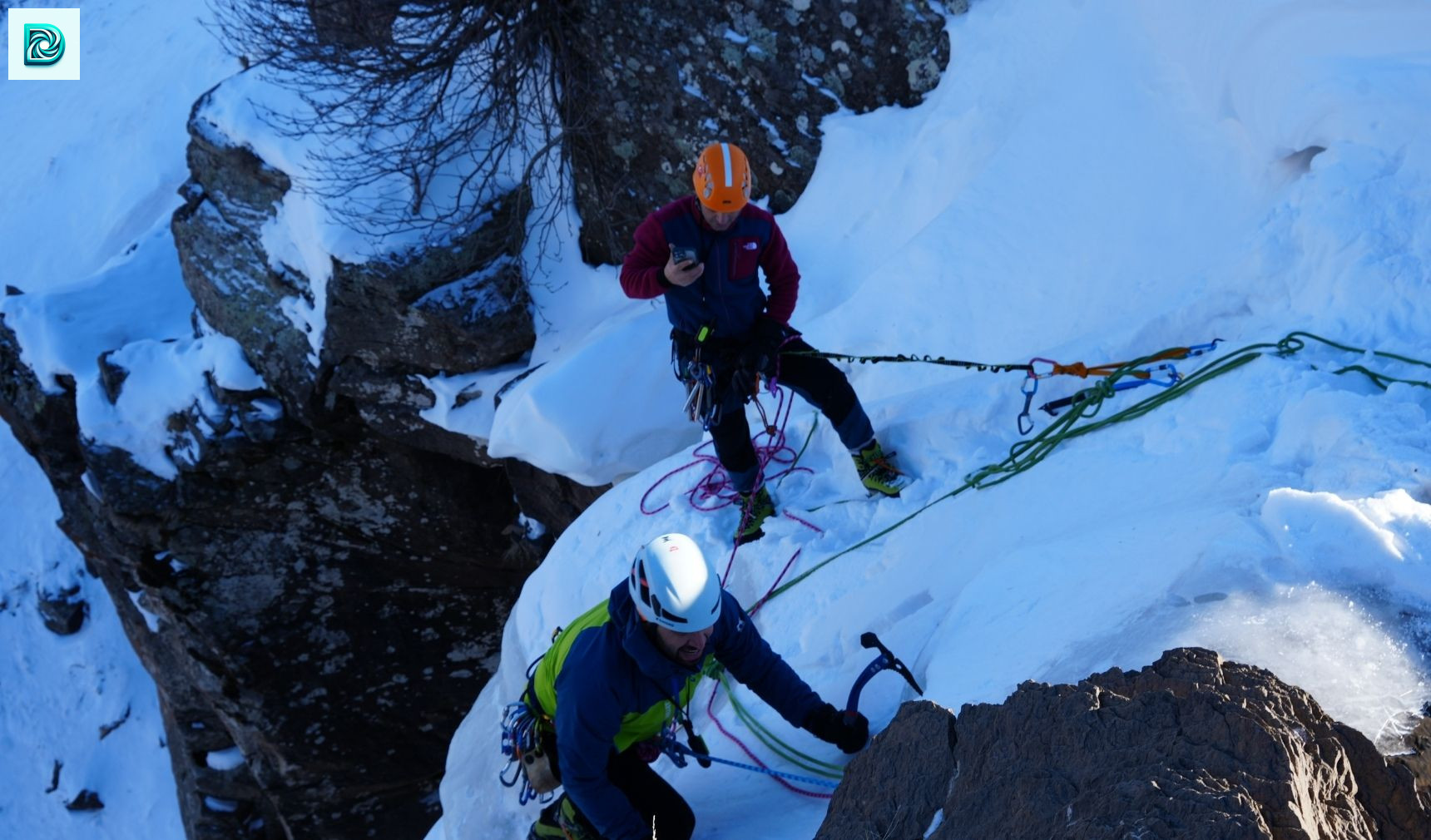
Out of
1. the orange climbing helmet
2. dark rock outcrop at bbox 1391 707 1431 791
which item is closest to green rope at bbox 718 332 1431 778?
the orange climbing helmet

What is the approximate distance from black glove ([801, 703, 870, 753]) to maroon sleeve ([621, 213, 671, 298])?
168 centimetres

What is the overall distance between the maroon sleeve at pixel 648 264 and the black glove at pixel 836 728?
5.51 ft

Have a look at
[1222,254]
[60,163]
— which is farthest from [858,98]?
[60,163]

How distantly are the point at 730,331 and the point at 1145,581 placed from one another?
6.54 ft

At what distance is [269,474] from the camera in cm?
879

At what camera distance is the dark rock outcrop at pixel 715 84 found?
642 cm

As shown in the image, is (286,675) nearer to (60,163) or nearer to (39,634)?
(39,634)

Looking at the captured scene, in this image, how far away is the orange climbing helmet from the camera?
152 inches

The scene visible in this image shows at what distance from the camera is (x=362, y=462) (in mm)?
8789

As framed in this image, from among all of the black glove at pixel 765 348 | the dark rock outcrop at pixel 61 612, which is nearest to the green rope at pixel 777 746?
the black glove at pixel 765 348

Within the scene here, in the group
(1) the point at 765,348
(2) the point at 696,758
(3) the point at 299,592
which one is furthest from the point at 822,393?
(3) the point at 299,592

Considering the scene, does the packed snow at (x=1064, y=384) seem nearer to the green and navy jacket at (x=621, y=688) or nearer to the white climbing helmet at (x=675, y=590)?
the green and navy jacket at (x=621, y=688)

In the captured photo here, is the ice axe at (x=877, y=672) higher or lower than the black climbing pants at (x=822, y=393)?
lower

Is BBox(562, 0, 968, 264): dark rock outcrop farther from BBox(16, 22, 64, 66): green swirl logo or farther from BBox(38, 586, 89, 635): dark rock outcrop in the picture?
BBox(16, 22, 64, 66): green swirl logo
